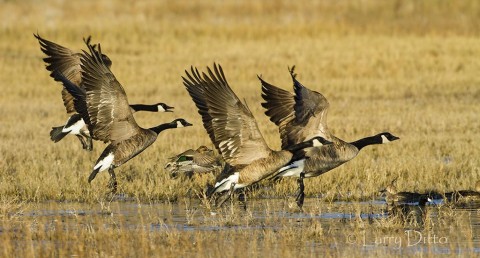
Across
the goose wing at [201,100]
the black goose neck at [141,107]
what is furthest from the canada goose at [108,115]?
the black goose neck at [141,107]

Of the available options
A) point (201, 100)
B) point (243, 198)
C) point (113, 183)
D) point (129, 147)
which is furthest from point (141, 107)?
point (201, 100)

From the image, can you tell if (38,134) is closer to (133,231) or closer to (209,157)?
(209,157)

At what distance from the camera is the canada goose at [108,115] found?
1177cm

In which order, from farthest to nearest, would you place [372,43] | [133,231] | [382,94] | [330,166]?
1. [372,43]
2. [382,94]
3. [330,166]
4. [133,231]

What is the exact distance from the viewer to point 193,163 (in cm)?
1237

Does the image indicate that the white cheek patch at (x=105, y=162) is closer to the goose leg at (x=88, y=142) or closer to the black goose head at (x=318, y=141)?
the goose leg at (x=88, y=142)

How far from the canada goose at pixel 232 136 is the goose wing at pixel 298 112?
1.01 m

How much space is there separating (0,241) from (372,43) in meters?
24.0

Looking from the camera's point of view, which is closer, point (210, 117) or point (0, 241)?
point (0, 241)

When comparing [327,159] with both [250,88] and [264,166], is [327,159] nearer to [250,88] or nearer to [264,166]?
[264,166]

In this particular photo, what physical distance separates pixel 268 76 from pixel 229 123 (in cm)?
1759

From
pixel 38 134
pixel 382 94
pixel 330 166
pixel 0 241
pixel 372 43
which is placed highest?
pixel 372 43

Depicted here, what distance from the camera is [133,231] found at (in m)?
9.38

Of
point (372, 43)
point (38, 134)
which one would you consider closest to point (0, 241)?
point (38, 134)
